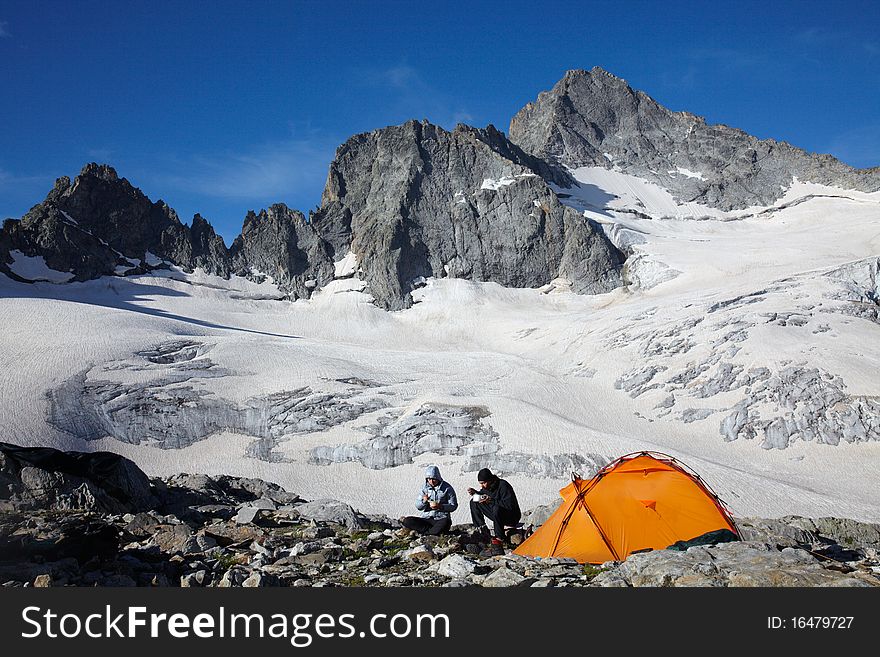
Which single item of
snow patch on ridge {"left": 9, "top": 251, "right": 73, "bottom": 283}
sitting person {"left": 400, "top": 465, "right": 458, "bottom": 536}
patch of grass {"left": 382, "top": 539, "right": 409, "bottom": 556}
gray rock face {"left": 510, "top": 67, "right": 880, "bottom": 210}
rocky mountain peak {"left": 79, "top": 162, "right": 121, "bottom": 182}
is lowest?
patch of grass {"left": 382, "top": 539, "right": 409, "bottom": 556}

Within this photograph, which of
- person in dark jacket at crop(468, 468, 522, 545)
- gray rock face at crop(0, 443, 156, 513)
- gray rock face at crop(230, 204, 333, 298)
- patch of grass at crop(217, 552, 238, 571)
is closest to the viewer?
patch of grass at crop(217, 552, 238, 571)

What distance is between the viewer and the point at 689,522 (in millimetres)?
11750

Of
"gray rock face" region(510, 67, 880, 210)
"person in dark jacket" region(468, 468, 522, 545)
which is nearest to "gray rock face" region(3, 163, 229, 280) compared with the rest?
"gray rock face" region(510, 67, 880, 210)

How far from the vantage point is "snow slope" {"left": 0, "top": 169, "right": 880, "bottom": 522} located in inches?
1268

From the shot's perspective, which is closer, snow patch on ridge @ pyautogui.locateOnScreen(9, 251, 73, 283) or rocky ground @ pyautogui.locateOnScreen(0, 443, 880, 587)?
rocky ground @ pyautogui.locateOnScreen(0, 443, 880, 587)

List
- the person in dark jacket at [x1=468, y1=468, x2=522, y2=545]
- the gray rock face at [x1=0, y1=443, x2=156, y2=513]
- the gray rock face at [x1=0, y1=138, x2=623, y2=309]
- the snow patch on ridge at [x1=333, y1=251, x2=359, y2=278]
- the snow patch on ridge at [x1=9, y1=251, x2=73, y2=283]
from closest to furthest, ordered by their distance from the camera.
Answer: the person in dark jacket at [x1=468, y1=468, x2=522, y2=545], the gray rock face at [x1=0, y1=443, x2=156, y2=513], the snow patch on ridge at [x1=9, y1=251, x2=73, y2=283], the gray rock face at [x1=0, y1=138, x2=623, y2=309], the snow patch on ridge at [x1=333, y1=251, x2=359, y2=278]

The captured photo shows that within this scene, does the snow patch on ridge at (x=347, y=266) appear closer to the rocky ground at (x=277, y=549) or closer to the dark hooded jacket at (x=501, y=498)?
the rocky ground at (x=277, y=549)

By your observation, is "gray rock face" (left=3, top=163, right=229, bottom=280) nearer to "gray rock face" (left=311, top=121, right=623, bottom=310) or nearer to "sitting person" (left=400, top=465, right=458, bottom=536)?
"gray rock face" (left=311, top=121, right=623, bottom=310)

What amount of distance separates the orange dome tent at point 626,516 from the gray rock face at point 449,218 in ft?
327

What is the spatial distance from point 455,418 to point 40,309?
65450mm

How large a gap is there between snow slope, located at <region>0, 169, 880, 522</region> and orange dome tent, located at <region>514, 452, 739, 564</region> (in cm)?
1431

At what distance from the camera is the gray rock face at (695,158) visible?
495 ft

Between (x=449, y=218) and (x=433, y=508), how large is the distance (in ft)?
402

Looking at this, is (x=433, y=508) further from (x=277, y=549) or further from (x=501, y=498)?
(x=277, y=549)
